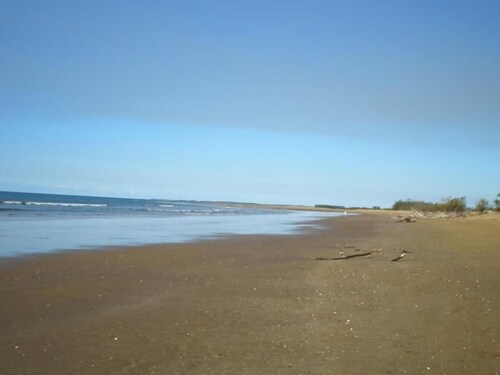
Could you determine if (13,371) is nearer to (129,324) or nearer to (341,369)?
(129,324)

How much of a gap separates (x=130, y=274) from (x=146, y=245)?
839 cm

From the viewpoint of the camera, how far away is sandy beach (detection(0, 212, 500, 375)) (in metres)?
6.05

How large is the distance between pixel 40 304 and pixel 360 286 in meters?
6.87

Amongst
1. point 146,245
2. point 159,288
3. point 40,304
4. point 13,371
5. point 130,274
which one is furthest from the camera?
point 146,245

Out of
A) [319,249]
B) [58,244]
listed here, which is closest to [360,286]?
[319,249]

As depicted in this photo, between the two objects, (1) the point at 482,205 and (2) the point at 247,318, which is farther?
(1) the point at 482,205

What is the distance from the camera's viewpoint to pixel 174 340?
697 cm

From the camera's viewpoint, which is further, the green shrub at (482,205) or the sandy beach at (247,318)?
the green shrub at (482,205)

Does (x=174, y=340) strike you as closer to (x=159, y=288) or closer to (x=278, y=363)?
(x=278, y=363)

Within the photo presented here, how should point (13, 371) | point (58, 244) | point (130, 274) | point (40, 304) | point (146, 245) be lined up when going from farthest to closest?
1. point (146, 245)
2. point (58, 244)
3. point (130, 274)
4. point (40, 304)
5. point (13, 371)

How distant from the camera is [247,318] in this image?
27.2 ft

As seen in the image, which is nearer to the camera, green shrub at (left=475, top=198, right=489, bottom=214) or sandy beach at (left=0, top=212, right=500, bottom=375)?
sandy beach at (left=0, top=212, right=500, bottom=375)

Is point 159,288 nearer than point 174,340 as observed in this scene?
No

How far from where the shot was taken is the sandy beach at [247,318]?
19.9 feet
